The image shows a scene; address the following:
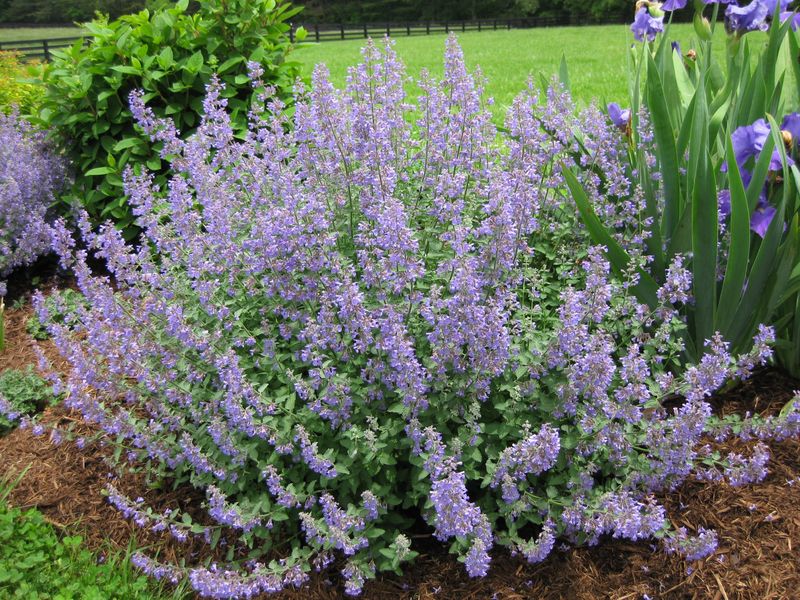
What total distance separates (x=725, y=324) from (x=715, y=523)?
2.77ft

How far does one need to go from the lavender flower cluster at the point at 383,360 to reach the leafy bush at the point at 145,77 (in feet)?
6.20

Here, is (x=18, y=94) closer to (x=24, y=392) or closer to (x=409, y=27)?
(x=24, y=392)

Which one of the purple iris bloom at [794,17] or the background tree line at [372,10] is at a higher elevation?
the purple iris bloom at [794,17]

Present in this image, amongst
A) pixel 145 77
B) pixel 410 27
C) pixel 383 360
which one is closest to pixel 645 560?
pixel 383 360

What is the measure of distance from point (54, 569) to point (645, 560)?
236cm

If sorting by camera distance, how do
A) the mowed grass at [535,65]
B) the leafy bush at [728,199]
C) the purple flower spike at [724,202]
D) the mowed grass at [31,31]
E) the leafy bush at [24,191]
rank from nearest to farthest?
the leafy bush at [728,199] < the purple flower spike at [724,202] < the leafy bush at [24,191] < the mowed grass at [535,65] < the mowed grass at [31,31]

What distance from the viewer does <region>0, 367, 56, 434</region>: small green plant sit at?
3.84 meters

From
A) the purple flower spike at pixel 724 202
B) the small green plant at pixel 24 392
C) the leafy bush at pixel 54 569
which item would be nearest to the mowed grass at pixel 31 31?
the small green plant at pixel 24 392

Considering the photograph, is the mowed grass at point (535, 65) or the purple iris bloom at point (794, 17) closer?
the purple iris bloom at point (794, 17)

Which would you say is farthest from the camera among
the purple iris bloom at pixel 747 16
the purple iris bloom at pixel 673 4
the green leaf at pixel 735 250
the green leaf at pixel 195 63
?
the green leaf at pixel 195 63

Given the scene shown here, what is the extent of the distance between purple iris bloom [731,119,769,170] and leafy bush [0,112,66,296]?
4.43 meters

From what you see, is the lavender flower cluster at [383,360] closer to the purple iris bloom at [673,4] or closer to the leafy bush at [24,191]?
the purple iris bloom at [673,4]

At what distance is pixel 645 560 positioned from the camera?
2713mm

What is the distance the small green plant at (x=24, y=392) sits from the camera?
3.84m
